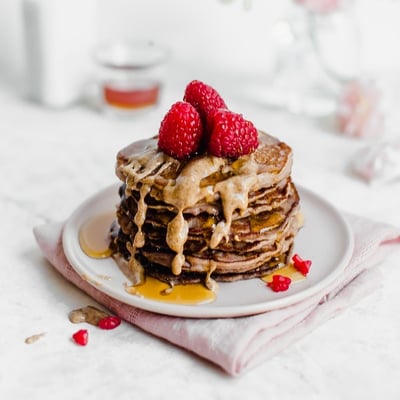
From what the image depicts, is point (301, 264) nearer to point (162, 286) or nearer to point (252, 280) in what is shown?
point (252, 280)

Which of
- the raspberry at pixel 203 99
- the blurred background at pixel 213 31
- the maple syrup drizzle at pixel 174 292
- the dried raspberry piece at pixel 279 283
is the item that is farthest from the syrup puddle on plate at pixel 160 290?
the blurred background at pixel 213 31

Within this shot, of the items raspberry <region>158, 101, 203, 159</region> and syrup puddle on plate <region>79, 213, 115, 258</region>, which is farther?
syrup puddle on plate <region>79, 213, 115, 258</region>

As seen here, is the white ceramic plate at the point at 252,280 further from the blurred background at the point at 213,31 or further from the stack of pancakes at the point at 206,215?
the blurred background at the point at 213,31

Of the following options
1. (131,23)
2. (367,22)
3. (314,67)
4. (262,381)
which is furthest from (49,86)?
(262,381)

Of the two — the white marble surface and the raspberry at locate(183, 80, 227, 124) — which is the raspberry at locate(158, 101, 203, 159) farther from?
the white marble surface

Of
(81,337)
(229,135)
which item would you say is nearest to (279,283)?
(229,135)

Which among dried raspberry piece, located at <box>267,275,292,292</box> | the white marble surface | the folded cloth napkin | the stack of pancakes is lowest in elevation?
the white marble surface

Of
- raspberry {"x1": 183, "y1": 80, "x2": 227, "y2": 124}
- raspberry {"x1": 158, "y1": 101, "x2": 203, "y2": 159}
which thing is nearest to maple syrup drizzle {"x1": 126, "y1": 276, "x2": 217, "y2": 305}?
raspberry {"x1": 158, "y1": 101, "x2": 203, "y2": 159}
